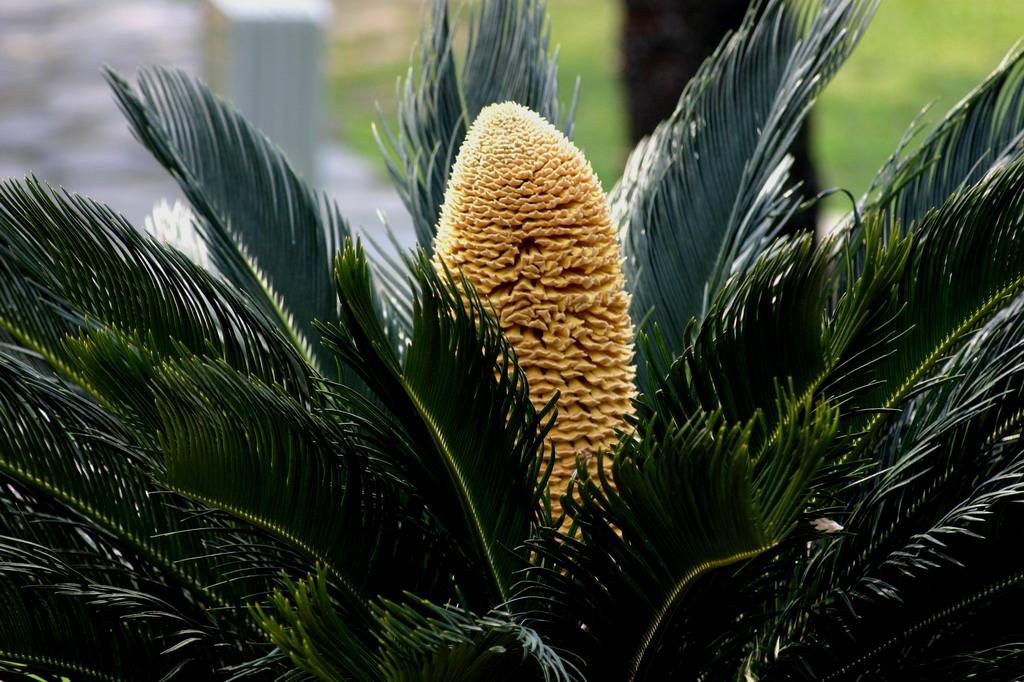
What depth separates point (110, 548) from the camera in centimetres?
204

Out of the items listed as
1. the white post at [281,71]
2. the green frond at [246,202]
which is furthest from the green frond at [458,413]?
the white post at [281,71]

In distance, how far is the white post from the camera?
22.3ft

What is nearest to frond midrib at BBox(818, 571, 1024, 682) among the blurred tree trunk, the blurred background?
the blurred tree trunk

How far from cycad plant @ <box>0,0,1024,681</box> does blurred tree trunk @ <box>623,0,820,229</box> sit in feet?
7.30

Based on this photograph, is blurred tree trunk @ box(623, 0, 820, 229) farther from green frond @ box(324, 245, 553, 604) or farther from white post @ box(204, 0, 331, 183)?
green frond @ box(324, 245, 553, 604)

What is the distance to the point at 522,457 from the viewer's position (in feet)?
5.80

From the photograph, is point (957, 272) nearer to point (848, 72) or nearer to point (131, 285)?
point (131, 285)

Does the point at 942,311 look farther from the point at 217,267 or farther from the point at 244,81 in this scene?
the point at 244,81

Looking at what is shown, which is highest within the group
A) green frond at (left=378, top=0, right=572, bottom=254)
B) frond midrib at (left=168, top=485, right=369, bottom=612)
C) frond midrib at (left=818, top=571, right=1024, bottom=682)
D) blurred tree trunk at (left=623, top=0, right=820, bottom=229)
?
blurred tree trunk at (left=623, top=0, right=820, bottom=229)

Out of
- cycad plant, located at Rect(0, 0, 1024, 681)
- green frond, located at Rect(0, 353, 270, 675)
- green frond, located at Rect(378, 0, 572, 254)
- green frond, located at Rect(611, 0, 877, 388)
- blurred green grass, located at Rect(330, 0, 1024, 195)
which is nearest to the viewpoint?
cycad plant, located at Rect(0, 0, 1024, 681)

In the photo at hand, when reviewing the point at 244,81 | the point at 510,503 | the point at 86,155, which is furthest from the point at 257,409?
the point at 86,155

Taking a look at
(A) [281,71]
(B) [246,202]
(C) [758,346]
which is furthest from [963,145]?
(A) [281,71]

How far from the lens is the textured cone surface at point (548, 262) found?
188 cm

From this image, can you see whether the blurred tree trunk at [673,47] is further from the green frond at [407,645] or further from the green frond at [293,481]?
the green frond at [407,645]
